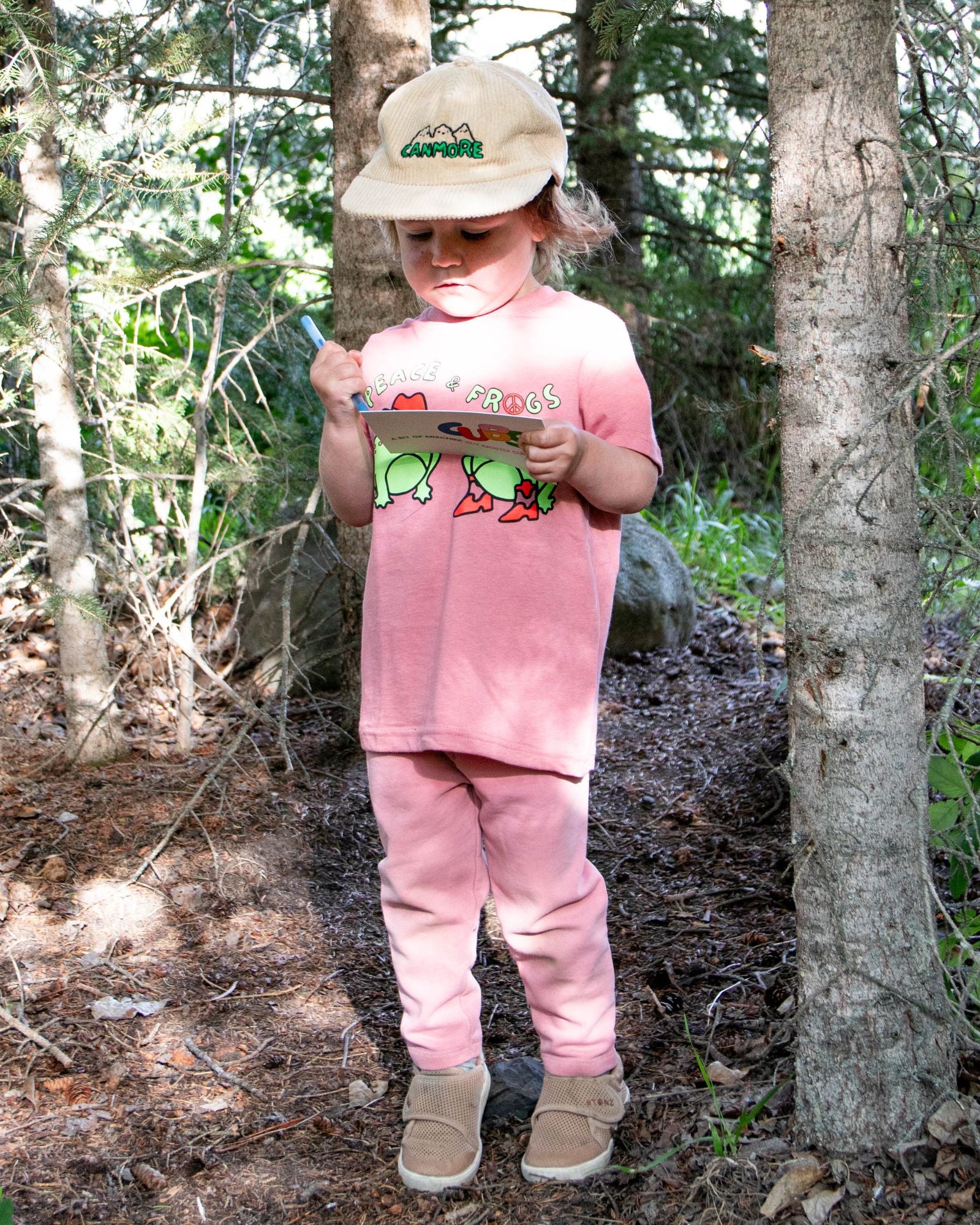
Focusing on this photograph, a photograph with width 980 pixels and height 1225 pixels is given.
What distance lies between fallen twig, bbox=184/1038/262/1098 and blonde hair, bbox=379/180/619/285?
1.70 metres

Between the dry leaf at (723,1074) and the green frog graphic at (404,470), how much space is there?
1197 mm

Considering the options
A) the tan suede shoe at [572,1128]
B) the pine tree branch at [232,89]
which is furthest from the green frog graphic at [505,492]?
the pine tree branch at [232,89]

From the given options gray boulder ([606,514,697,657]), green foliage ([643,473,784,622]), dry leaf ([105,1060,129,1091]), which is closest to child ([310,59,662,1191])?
dry leaf ([105,1060,129,1091])

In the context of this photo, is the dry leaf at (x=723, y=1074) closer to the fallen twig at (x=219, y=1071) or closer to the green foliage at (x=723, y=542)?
the fallen twig at (x=219, y=1071)

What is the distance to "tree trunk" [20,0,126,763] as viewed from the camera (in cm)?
356

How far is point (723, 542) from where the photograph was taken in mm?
6656

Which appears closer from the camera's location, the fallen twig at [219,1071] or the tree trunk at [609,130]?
the fallen twig at [219,1071]

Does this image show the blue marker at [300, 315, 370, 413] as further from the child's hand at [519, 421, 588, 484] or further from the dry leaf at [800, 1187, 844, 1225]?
the dry leaf at [800, 1187, 844, 1225]

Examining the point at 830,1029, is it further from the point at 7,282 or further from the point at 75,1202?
the point at 7,282

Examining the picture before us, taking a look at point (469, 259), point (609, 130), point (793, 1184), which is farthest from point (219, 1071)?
point (609, 130)

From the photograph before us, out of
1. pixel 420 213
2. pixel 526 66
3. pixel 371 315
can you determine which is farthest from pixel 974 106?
pixel 526 66

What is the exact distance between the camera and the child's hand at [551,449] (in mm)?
1805

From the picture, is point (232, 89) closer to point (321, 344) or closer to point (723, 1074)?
point (321, 344)

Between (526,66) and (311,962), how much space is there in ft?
20.3
